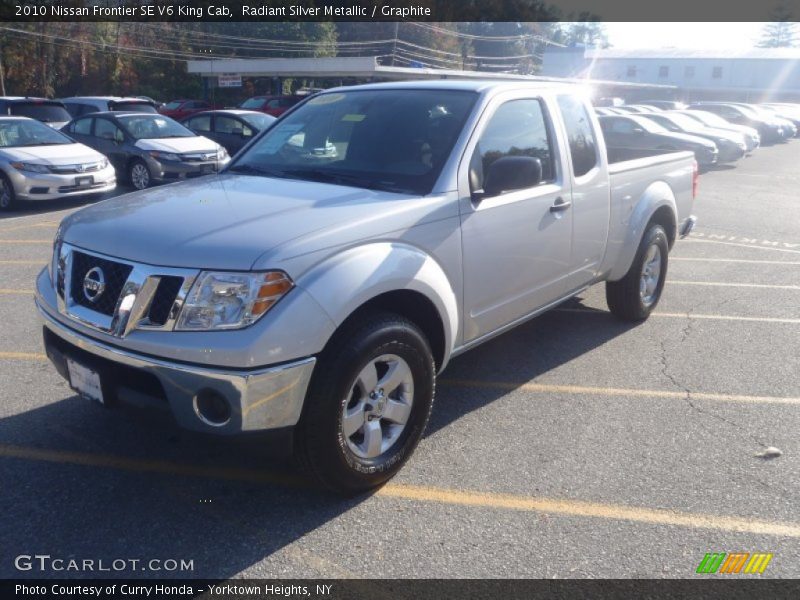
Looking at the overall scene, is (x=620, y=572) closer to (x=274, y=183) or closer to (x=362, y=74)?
(x=274, y=183)

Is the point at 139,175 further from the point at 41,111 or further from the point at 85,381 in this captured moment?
the point at 85,381

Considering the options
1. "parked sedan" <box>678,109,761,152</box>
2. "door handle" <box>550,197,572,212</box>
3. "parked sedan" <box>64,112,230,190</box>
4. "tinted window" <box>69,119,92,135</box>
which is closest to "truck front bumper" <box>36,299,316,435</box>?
"door handle" <box>550,197,572,212</box>

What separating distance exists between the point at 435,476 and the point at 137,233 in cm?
189

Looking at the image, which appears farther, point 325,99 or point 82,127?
point 82,127

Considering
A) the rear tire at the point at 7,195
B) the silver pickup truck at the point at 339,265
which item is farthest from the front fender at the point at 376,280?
the rear tire at the point at 7,195

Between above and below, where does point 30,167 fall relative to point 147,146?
below

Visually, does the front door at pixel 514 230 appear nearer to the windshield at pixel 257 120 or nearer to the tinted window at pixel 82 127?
the tinted window at pixel 82 127

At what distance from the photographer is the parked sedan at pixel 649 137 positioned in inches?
763

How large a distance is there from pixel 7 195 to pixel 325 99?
29.4ft

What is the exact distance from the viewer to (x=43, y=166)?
39.4ft

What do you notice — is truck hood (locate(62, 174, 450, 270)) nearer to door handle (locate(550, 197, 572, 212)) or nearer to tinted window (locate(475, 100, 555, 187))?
tinted window (locate(475, 100, 555, 187))

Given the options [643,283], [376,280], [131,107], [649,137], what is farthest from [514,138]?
[131,107]

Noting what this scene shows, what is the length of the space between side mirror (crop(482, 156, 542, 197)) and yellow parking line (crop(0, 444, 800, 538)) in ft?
5.33

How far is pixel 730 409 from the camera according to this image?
4.76 m
